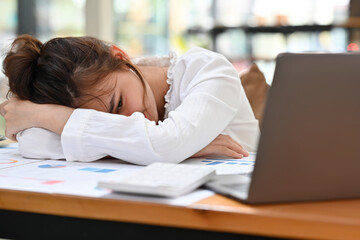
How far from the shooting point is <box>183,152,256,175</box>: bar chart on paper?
0.91m

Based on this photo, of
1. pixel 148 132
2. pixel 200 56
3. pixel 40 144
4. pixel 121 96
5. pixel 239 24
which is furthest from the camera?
pixel 239 24

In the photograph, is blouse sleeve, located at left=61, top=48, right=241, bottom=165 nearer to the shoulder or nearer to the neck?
the shoulder

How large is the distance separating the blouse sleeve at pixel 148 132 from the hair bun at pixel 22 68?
221 mm

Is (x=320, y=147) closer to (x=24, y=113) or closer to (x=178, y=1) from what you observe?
(x=24, y=113)

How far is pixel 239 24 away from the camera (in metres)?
4.86

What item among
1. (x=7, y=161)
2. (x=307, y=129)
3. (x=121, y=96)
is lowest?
(x=7, y=161)

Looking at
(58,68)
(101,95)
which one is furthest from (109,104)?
(58,68)

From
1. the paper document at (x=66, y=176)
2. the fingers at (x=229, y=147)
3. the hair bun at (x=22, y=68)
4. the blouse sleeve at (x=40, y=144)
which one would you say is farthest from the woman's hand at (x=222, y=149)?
the hair bun at (x=22, y=68)

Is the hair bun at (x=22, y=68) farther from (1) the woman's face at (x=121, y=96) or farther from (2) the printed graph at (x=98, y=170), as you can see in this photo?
(2) the printed graph at (x=98, y=170)

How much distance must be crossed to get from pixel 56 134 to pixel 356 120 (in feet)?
2.43

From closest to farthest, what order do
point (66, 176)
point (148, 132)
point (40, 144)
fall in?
1. point (66, 176)
2. point (148, 132)
3. point (40, 144)

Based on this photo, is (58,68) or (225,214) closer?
(225,214)

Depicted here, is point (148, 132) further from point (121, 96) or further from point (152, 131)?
point (121, 96)

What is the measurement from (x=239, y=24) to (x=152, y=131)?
401 cm
